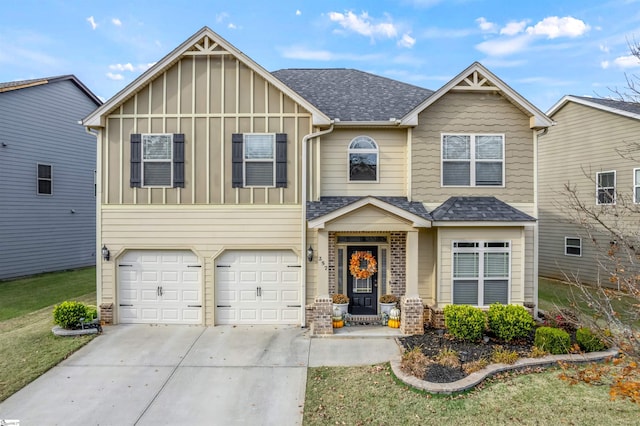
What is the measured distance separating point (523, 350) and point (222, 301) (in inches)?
307

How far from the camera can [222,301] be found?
999cm

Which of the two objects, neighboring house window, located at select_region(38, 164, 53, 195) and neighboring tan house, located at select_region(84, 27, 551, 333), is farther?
neighboring house window, located at select_region(38, 164, 53, 195)

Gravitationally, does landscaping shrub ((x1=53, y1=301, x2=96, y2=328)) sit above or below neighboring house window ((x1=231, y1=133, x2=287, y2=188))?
below

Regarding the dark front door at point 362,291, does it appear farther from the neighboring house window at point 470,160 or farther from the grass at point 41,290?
the grass at point 41,290

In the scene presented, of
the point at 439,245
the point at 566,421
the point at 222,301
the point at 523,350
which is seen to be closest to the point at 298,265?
the point at 222,301

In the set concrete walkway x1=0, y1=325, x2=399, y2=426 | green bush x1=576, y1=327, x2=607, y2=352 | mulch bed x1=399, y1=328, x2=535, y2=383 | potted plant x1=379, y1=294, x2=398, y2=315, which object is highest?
potted plant x1=379, y1=294, x2=398, y2=315

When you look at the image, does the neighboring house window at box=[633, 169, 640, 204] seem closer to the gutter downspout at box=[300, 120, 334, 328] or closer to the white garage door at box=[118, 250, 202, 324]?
the gutter downspout at box=[300, 120, 334, 328]

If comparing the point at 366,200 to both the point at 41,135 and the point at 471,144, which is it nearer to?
the point at 471,144

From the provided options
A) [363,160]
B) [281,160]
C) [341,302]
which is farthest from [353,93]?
[341,302]

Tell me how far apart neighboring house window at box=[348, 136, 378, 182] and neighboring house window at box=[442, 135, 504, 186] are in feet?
6.72

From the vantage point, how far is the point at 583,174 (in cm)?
1484

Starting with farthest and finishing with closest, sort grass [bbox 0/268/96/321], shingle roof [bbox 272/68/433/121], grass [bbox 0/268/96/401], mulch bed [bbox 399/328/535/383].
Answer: grass [bbox 0/268/96/321] < shingle roof [bbox 272/68/433/121] < grass [bbox 0/268/96/401] < mulch bed [bbox 399/328/535/383]

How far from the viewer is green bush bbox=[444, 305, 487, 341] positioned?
27.2 feet

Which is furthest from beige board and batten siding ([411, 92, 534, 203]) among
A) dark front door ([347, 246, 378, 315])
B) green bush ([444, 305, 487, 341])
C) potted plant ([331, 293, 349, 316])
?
potted plant ([331, 293, 349, 316])
